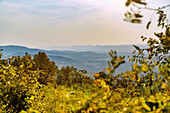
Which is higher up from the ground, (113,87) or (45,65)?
(113,87)

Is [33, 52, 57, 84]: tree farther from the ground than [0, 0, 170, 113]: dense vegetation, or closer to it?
closer to it

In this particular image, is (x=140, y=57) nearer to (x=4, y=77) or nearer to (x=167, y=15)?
(x=167, y=15)

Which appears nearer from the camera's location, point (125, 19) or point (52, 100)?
point (125, 19)

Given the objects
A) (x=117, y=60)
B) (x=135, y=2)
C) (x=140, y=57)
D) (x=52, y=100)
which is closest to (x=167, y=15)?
(x=140, y=57)

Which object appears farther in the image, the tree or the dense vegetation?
the tree

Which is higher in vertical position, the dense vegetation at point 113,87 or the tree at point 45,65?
the dense vegetation at point 113,87

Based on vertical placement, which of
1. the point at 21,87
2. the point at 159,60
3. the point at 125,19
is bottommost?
the point at 21,87

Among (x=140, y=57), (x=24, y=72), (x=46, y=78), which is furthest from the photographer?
(x=46, y=78)

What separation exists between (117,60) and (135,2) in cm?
49

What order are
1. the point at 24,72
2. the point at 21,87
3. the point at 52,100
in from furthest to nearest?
the point at 52,100
the point at 24,72
the point at 21,87

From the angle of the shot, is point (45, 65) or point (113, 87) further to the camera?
point (45, 65)

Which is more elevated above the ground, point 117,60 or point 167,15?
point 167,15

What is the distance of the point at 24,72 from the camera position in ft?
12.8

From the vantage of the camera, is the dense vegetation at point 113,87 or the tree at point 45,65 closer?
the dense vegetation at point 113,87
